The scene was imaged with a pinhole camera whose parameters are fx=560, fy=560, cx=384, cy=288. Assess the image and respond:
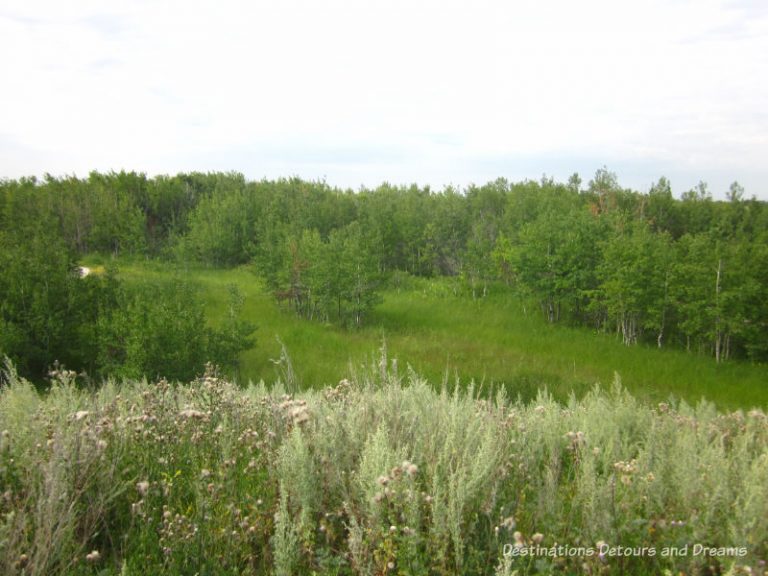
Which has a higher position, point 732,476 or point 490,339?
point 732,476

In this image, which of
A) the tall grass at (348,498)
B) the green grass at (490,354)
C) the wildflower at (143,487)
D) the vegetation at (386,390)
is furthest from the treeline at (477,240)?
the wildflower at (143,487)

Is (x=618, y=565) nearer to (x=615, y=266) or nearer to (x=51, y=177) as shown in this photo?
(x=615, y=266)

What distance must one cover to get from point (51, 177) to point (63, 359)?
3593 cm

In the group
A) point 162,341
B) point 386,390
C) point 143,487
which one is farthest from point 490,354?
point 143,487

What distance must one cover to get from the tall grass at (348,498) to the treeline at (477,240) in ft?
48.4

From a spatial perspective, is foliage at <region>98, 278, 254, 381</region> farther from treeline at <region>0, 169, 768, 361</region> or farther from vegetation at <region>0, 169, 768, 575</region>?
treeline at <region>0, 169, 768, 361</region>

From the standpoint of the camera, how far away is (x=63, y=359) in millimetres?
14578

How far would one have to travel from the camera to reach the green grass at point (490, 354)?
47.4 ft

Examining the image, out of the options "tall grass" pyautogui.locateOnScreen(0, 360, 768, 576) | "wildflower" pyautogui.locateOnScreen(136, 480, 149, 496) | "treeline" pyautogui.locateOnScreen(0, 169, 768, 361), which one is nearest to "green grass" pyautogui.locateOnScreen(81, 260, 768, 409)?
"treeline" pyautogui.locateOnScreen(0, 169, 768, 361)

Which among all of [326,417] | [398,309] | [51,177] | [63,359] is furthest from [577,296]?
[51,177]

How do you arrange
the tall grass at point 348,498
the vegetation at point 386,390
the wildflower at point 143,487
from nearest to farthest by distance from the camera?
the tall grass at point 348,498 → the vegetation at point 386,390 → the wildflower at point 143,487

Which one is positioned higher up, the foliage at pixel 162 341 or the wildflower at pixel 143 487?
the wildflower at pixel 143 487

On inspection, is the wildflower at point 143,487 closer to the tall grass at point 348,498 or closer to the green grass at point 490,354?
the tall grass at point 348,498

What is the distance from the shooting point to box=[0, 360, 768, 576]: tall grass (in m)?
2.79
